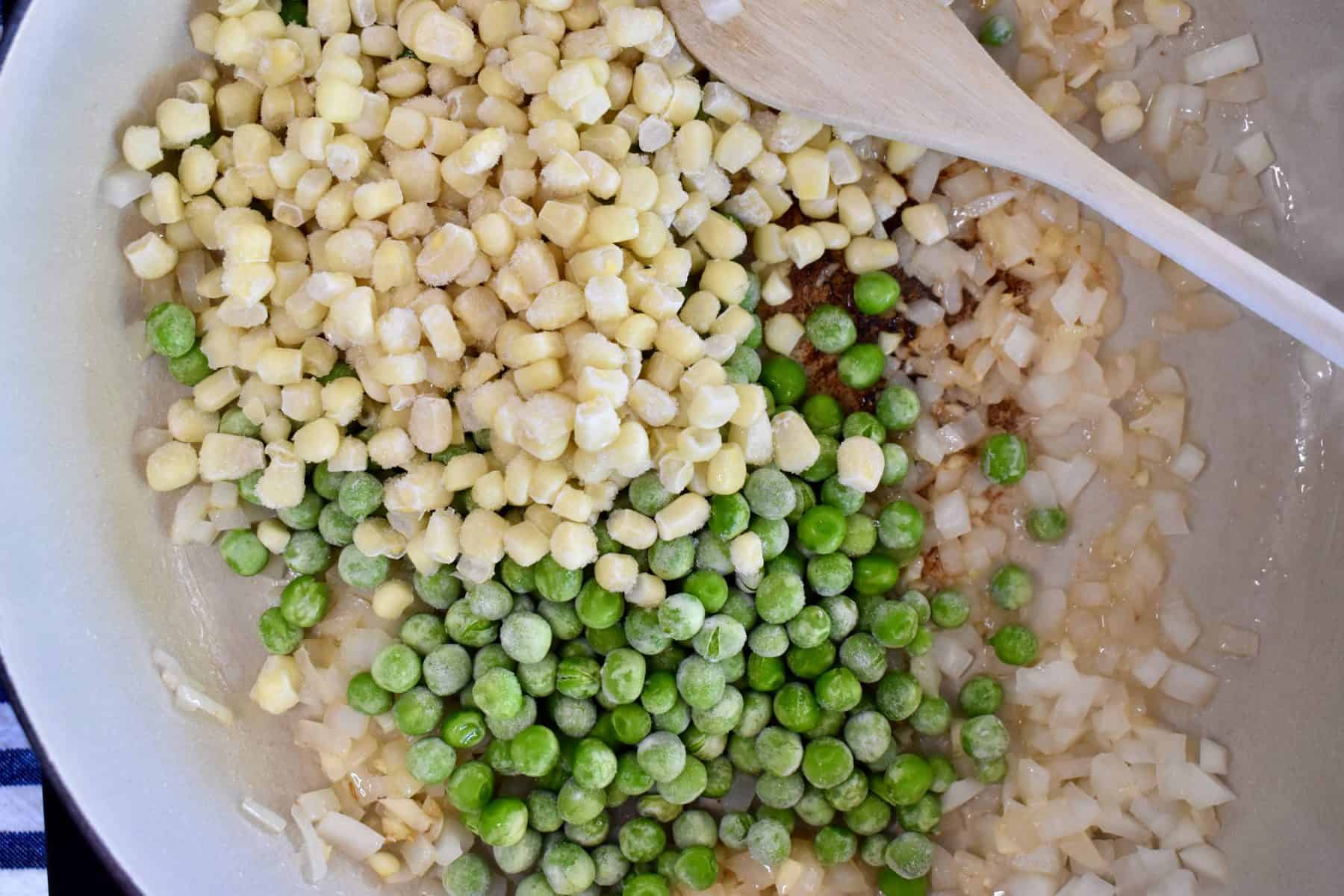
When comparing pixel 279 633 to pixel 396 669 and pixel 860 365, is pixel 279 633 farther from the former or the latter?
pixel 860 365

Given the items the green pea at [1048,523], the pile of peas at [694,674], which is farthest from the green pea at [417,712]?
the green pea at [1048,523]

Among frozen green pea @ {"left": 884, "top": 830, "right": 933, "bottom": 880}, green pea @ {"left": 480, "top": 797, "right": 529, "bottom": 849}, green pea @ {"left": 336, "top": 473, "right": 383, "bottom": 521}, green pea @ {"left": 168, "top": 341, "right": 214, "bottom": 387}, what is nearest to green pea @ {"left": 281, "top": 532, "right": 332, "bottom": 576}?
green pea @ {"left": 336, "top": 473, "right": 383, "bottom": 521}

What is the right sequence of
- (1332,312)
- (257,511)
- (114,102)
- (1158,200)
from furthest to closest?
1. (257,511)
2. (114,102)
3. (1158,200)
4. (1332,312)

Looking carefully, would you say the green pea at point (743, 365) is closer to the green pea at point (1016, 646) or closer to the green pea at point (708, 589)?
the green pea at point (708, 589)

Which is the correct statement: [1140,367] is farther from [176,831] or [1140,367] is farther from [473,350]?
[176,831]

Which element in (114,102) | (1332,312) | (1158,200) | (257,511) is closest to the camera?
(1332,312)

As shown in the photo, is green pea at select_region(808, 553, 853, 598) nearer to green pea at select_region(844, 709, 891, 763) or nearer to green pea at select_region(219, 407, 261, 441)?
Answer: green pea at select_region(844, 709, 891, 763)

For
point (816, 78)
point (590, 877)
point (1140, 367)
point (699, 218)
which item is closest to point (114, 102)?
point (699, 218)
